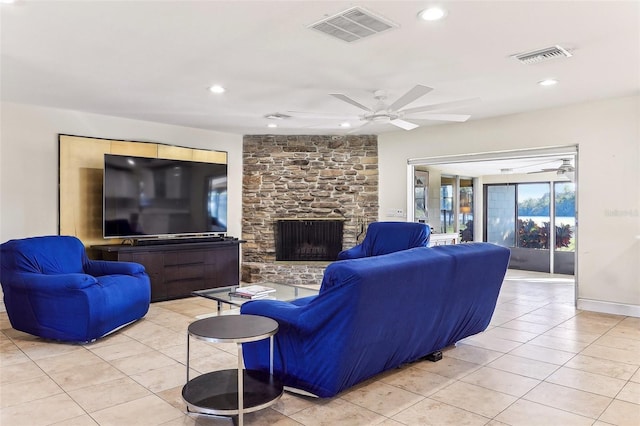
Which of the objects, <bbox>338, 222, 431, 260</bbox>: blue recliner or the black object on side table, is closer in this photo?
the black object on side table

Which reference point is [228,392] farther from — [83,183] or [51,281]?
[83,183]

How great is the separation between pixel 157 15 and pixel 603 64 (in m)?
3.69

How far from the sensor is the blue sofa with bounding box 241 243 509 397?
2469 millimetres

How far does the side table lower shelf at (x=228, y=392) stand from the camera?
230cm

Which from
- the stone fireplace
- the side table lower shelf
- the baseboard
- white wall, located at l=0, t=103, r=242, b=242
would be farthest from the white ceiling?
the baseboard

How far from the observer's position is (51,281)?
12.7ft

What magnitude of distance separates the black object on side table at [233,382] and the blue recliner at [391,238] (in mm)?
3379

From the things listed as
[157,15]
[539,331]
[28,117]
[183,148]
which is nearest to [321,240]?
[183,148]

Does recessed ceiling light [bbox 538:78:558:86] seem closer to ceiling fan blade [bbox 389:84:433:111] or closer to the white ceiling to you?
the white ceiling

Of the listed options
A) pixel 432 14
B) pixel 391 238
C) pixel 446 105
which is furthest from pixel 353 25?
pixel 391 238

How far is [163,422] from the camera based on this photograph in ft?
8.13

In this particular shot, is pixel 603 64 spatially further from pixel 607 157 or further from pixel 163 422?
pixel 163 422

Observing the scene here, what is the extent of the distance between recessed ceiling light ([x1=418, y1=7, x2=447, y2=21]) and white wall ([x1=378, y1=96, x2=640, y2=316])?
341cm

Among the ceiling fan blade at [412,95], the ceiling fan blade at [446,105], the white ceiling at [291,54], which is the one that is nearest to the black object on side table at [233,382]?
the white ceiling at [291,54]
